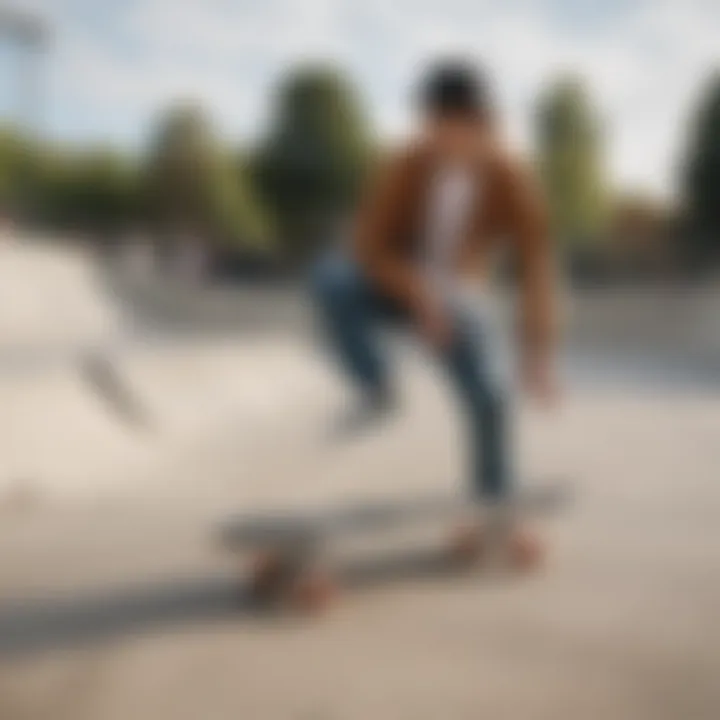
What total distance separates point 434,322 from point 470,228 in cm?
12

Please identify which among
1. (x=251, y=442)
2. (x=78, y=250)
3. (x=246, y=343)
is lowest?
(x=251, y=442)

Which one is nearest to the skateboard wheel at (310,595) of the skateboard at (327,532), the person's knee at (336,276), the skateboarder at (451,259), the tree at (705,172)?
the skateboard at (327,532)

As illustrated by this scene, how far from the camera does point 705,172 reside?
1.18 meters

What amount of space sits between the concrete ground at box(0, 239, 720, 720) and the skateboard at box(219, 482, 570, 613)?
0.03m

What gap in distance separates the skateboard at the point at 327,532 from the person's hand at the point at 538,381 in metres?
0.12

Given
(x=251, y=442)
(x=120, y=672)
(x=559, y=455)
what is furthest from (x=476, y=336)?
(x=120, y=672)

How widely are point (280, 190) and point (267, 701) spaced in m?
0.57

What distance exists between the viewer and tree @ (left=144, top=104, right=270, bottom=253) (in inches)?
45.7

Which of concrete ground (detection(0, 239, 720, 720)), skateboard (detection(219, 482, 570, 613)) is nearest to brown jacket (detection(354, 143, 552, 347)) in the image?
concrete ground (detection(0, 239, 720, 720))

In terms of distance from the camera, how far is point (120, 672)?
98 centimetres

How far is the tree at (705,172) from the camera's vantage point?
1168 mm

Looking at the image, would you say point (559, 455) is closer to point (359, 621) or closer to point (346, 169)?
point (359, 621)

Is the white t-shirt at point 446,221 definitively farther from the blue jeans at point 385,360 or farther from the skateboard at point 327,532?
the skateboard at point 327,532

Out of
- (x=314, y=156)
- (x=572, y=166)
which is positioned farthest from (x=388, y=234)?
(x=572, y=166)
